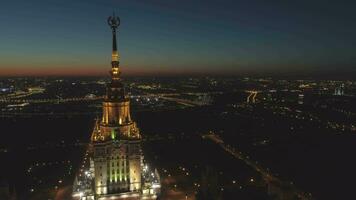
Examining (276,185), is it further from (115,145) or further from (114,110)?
(114,110)

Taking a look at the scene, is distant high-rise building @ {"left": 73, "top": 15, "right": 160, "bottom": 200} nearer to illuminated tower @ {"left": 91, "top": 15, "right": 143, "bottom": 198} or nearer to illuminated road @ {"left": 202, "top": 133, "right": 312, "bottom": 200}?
illuminated tower @ {"left": 91, "top": 15, "right": 143, "bottom": 198}

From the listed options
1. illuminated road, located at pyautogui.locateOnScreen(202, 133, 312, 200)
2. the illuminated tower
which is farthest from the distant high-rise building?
illuminated road, located at pyautogui.locateOnScreen(202, 133, 312, 200)

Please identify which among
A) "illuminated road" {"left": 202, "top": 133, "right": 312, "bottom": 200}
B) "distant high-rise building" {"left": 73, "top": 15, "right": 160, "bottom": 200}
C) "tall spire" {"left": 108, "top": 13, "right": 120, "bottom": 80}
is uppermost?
"tall spire" {"left": 108, "top": 13, "right": 120, "bottom": 80}

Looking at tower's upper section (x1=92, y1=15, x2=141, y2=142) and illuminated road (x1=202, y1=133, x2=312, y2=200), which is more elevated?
tower's upper section (x1=92, y1=15, x2=141, y2=142)

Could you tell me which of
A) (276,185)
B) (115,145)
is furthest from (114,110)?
(276,185)

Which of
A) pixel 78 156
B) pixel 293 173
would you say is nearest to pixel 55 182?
pixel 78 156

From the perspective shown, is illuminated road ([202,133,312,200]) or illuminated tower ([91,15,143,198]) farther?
illuminated road ([202,133,312,200])

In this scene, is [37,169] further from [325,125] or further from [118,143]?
[325,125]

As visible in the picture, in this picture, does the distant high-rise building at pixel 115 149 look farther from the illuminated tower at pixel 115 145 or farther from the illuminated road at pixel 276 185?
the illuminated road at pixel 276 185
